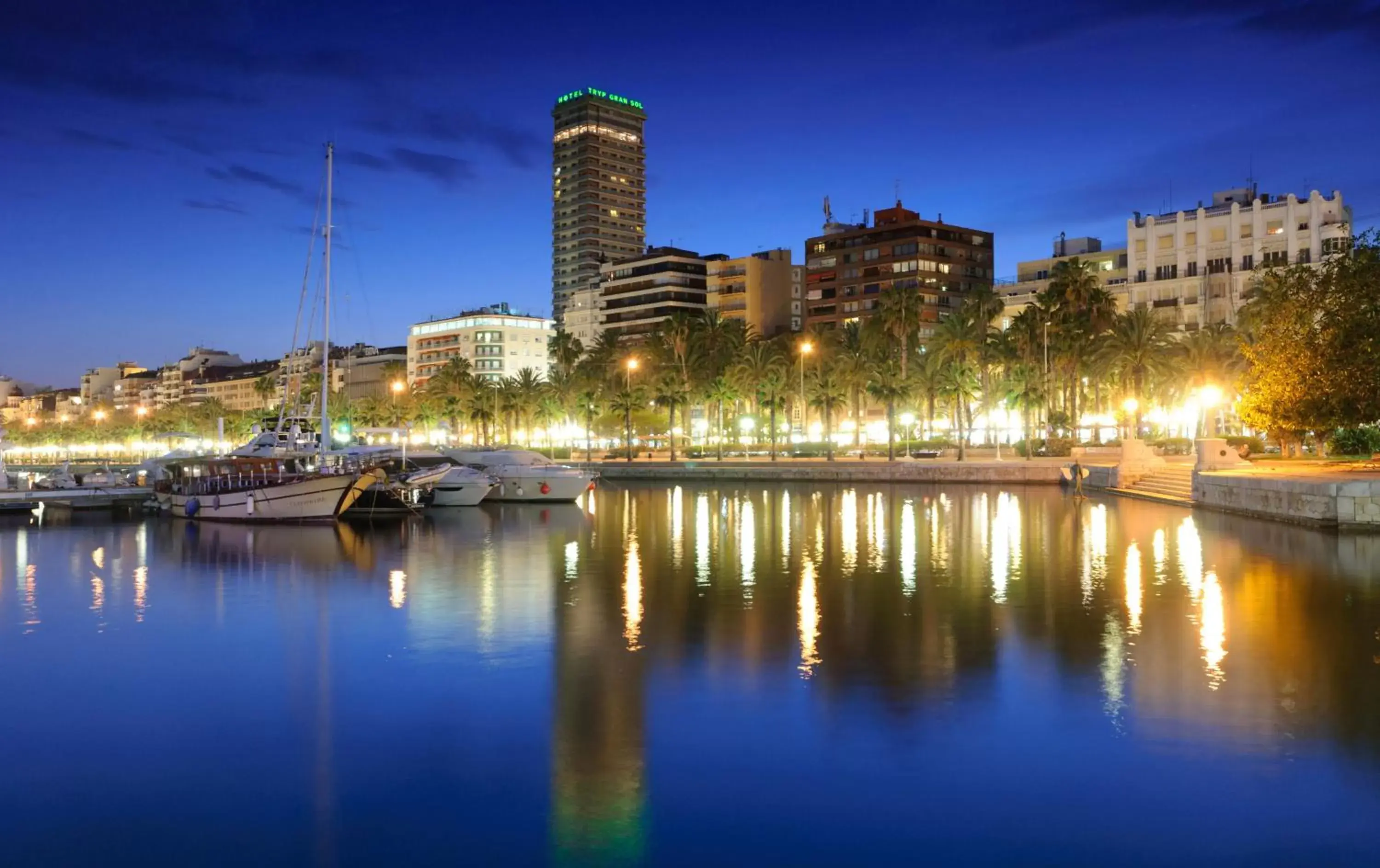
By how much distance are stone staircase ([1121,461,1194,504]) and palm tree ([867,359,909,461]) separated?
83.0 feet

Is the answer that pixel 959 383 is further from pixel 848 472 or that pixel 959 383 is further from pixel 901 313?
pixel 848 472

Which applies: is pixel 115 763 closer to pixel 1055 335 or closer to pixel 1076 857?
pixel 1076 857

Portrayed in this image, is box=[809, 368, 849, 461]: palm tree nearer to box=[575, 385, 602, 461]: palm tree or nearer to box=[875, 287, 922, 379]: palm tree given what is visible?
box=[875, 287, 922, 379]: palm tree

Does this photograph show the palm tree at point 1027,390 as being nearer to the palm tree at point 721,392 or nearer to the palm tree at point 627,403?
the palm tree at point 721,392

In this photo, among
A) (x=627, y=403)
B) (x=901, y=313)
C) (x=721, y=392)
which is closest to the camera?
(x=901, y=313)

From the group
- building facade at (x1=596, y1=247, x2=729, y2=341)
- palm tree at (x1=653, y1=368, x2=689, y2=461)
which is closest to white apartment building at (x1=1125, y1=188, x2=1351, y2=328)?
palm tree at (x1=653, y1=368, x2=689, y2=461)

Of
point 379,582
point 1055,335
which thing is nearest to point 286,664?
point 379,582

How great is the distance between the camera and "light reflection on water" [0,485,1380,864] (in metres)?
9.02

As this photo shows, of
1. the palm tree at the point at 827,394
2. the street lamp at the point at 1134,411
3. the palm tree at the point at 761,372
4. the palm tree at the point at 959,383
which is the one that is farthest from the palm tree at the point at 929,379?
the street lamp at the point at 1134,411

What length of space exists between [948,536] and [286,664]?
21.7 m

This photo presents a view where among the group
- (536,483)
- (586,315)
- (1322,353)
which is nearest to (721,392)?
(536,483)

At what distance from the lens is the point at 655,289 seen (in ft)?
583

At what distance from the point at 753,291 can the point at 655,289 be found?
53.7 feet

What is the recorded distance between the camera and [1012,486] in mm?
60281
